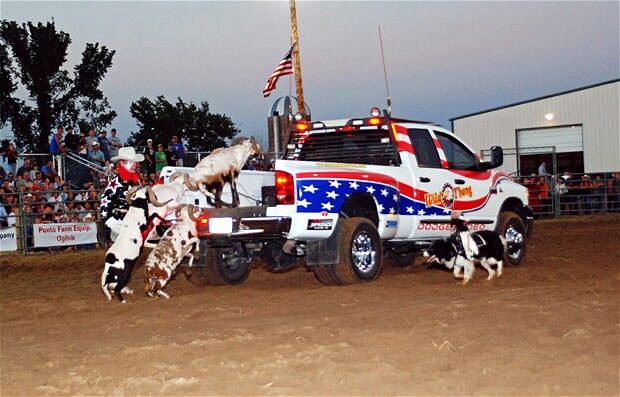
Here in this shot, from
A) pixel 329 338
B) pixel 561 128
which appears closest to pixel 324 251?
pixel 329 338

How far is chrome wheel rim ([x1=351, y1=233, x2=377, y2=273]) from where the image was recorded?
10.7 meters

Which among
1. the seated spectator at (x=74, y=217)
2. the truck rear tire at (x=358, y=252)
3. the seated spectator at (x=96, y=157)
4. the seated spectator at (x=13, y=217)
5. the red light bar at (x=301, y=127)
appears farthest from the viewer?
the seated spectator at (x=96, y=157)

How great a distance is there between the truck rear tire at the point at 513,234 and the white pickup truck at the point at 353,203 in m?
0.02

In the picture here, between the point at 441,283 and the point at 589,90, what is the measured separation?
2836 centimetres

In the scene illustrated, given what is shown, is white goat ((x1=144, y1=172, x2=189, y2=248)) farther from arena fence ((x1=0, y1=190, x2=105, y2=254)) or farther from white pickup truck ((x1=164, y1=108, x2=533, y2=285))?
arena fence ((x1=0, y1=190, x2=105, y2=254))

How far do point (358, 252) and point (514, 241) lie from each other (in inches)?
131

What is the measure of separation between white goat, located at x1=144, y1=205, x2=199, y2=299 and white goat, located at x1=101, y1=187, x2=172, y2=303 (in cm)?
20

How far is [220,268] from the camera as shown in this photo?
37.4 ft

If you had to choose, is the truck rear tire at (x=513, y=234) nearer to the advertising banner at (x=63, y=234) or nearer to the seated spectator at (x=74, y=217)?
the advertising banner at (x=63, y=234)

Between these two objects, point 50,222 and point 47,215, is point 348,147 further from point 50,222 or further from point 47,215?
point 47,215

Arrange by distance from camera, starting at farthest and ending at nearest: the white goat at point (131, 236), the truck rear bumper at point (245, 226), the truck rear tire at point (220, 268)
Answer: the truck rear tire at point (220, 268) → the white goat at point (131, 236) → the truck rear bumper at point (245, 226)

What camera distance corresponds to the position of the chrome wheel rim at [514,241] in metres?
13.0

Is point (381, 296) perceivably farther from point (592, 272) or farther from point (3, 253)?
point (3, 253)

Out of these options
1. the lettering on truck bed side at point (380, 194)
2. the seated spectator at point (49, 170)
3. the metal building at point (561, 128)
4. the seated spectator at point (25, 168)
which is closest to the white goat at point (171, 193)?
the lettering on truck bed side at point (380, 194)
